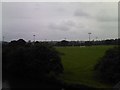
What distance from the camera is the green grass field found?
1097 cm

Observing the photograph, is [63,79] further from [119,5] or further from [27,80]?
[119,5]

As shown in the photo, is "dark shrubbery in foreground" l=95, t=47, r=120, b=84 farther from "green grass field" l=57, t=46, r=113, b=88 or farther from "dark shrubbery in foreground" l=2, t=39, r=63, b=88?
"dark shrubbery in foreground" l=2, t=39, r=63, b=88

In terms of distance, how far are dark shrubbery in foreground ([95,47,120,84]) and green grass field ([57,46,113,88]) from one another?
34 centimetres

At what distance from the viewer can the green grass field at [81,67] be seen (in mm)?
10969

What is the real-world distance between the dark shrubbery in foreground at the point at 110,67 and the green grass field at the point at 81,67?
344 millimetres

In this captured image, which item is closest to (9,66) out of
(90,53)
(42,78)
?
(42,78)

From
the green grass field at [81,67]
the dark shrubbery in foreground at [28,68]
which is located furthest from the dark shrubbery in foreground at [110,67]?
the dark shrubbery in foreground at [28,68]

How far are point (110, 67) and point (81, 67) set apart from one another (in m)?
1.43

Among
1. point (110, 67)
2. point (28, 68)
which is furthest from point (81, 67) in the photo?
point (28, 68)

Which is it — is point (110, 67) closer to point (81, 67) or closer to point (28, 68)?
point (81, 67)

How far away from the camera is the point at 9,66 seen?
1045cm

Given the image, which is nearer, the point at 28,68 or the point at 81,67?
the point at 28,68

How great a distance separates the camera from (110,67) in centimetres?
1148

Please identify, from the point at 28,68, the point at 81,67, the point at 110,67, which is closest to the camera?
the point at 28,68
